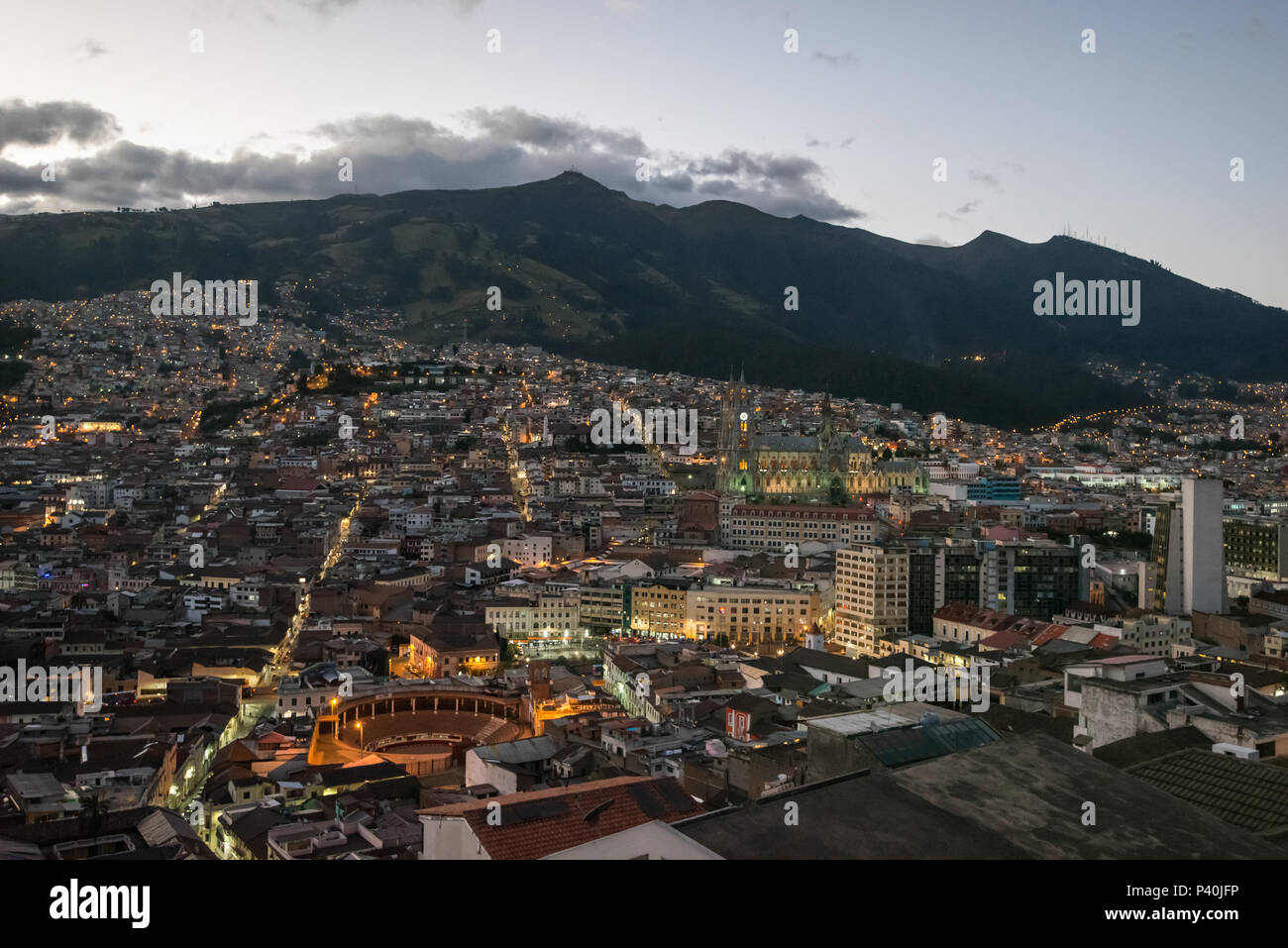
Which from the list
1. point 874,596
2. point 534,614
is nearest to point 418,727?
point 534,614

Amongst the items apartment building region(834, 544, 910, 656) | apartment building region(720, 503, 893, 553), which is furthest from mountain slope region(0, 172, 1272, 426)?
apartment building region(834, 544, 910, 656)

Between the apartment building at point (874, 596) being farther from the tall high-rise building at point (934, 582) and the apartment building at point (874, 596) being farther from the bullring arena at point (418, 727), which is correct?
the bullring arena at point (418, 727)

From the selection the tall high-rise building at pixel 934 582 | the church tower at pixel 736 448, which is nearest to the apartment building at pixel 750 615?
the tall high-rise building at pixel 934 582

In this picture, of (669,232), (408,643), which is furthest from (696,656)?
(669,232)

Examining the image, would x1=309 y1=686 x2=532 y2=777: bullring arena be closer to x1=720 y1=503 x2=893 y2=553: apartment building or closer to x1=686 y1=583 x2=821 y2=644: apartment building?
x1=686 y1=583 x2=821 y2=644: apartment building

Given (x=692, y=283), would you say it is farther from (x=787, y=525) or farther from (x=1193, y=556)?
(x=1193, y=556)
